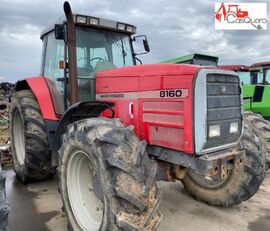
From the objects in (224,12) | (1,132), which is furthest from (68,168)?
(224,12)

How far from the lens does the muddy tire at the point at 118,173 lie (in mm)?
2703

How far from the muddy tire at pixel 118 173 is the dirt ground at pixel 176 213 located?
0.86 m

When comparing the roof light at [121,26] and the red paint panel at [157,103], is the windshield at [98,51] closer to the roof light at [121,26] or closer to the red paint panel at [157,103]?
the roof light at [121,26]

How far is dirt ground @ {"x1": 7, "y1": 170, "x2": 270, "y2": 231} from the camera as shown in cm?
382

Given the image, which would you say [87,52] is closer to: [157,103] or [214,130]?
[157,103]

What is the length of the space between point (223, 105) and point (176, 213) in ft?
5.64

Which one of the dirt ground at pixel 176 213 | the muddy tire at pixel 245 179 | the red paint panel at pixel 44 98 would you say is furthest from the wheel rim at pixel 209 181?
the red paint panel at pixel 44 98

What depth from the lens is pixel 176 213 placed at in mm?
4160

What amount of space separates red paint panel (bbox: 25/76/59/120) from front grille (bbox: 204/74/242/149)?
7.66 feet

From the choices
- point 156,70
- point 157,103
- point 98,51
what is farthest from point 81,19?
point 157,103

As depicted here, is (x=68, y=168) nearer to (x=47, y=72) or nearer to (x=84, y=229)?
(x=84, y=229)

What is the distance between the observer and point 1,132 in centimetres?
943

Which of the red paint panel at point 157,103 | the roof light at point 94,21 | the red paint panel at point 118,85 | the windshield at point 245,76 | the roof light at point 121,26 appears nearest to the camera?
the red paint panel at point 157,103

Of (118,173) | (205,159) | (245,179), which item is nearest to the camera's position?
(118,173)
